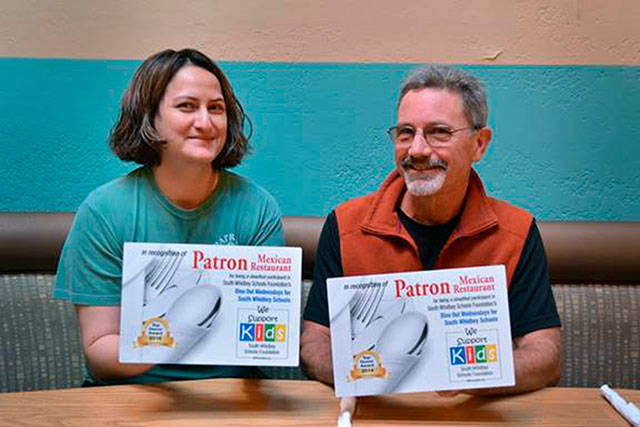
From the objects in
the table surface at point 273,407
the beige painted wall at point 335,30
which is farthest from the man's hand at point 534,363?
the beige painted wall at point 335,30

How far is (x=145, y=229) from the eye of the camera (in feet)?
5.47

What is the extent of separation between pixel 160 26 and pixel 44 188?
2.11 feet

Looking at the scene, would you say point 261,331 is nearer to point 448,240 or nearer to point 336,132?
point 448,240

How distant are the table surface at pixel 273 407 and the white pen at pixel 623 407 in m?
0.01

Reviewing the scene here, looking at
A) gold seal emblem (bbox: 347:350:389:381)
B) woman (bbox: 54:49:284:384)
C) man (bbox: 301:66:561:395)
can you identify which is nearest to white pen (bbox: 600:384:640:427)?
man (bbox: 301:66:561:395)

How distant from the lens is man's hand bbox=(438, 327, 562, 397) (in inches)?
55.2

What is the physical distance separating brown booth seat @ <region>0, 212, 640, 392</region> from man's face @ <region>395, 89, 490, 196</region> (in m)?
0.49

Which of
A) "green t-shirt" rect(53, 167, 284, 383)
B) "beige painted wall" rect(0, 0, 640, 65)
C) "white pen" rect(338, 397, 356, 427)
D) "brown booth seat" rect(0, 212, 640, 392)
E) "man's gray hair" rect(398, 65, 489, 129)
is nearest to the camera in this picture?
"white pen" rect(338, 397, 356, 427)

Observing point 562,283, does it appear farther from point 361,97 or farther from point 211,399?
point 211,399

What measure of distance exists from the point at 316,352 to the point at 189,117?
610 millimetres

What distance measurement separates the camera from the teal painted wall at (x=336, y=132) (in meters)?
2.26

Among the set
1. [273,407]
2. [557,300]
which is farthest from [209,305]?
[557,300]

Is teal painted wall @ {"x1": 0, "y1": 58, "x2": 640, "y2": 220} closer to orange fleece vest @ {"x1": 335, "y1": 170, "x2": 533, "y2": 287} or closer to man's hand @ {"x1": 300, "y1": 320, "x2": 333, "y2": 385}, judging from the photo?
orange fleece vest @ {"x1": 335, "y1": 170, "x2": 533, "y2": 287}

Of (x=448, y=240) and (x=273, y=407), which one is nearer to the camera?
(x=273, y=407)
